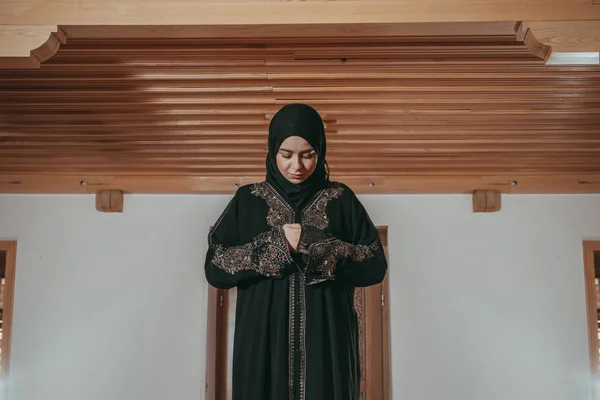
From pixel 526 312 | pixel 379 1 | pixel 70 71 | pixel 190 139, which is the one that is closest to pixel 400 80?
pixel 379 1

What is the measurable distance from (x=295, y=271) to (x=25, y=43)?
1666 millimetres

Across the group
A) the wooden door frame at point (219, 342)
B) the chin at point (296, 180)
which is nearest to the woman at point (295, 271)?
the chin at point (296, 180)

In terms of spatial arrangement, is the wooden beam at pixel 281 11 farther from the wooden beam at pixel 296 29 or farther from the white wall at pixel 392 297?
the white wall at pixel 392 297

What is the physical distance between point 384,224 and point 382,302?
22.9 inches

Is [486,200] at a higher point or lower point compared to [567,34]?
lower

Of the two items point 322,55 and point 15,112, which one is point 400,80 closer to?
point 322,55

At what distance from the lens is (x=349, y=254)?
1.79 m

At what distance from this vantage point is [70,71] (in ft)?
11.6

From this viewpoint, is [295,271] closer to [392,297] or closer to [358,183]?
[358,183]

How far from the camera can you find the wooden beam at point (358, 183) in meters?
4.82

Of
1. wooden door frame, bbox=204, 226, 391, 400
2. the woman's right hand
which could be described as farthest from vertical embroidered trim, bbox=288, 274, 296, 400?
wooden door frame, bbox=204, 226, 391, 400

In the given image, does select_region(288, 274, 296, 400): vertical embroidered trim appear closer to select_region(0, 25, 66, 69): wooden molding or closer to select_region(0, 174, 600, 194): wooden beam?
select_region(0, 25, 66, 69): wooden molding

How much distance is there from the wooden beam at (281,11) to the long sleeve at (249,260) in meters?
1.25

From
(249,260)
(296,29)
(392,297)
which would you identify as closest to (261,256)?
(249,260)
